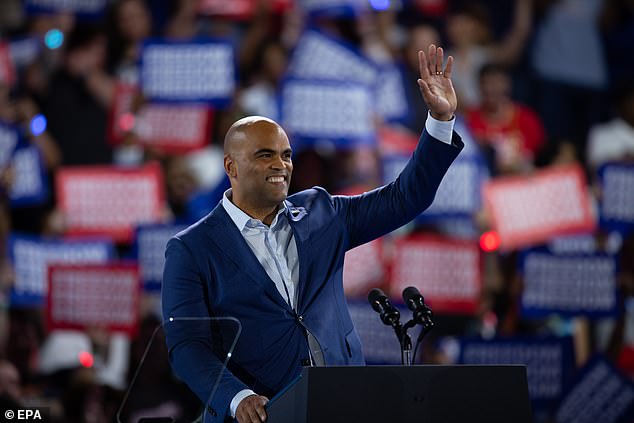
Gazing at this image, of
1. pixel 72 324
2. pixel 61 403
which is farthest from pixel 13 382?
pixel 72 324

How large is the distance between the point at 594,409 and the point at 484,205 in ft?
5.55

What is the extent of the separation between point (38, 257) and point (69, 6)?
2028mm

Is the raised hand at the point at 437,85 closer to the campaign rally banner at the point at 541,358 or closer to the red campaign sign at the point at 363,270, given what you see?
the campaign rally banner at the point at 541,358

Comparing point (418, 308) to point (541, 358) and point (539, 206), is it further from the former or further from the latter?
point (539, 206)

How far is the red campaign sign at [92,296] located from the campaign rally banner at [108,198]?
2.14 ft

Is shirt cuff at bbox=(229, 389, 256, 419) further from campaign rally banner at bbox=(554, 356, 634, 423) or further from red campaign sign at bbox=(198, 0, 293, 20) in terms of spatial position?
red campaign sign at bbox=(198, 0, 293, 20)

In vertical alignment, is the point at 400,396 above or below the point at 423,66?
below

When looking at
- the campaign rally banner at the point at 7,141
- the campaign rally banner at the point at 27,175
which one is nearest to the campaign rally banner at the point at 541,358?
the campaign rally banner at the point at 27,175

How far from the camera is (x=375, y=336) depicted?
6.34m

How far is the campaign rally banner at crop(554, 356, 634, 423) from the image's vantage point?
20.4 ft

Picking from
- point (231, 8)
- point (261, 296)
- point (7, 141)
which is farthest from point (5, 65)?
point (261, 296)

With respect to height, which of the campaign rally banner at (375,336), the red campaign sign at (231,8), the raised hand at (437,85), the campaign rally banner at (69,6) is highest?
the red campaign sign at (231,8)

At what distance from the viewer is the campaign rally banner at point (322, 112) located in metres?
7.21

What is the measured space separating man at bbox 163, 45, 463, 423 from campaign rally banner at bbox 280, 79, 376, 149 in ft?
12.6
